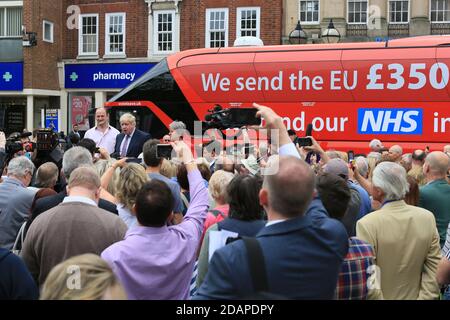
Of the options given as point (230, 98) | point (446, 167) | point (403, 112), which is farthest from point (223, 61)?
point (446, 167)

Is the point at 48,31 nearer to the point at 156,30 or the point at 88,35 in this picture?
the point at 88,35

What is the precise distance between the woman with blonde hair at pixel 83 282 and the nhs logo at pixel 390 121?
1206 cm

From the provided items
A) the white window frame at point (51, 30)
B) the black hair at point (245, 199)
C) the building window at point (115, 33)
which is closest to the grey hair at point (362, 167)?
the black hair at point (245, 199)

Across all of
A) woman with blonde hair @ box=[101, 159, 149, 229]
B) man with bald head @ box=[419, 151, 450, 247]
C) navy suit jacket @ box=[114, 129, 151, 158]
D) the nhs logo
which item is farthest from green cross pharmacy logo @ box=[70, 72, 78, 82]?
woman with blonde hair @ box=[101, 159, 149, 229]

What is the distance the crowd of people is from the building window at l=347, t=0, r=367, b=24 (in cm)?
1943

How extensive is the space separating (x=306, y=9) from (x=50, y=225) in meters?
22.3

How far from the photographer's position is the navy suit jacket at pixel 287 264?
238 centimetres

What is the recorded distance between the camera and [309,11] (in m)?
24.5

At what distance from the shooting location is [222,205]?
4.57 metres

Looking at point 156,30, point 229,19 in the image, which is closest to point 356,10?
point 229,19

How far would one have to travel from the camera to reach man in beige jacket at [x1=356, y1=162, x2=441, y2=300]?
161 inches

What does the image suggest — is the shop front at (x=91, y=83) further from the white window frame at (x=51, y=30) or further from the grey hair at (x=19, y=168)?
the grey hair at (x=19, y=168)

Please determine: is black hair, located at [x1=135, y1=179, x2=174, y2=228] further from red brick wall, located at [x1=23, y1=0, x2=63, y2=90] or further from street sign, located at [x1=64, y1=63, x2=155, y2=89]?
red brick wall, located at [x1=23, y1=0, x2=63, y2=90]
